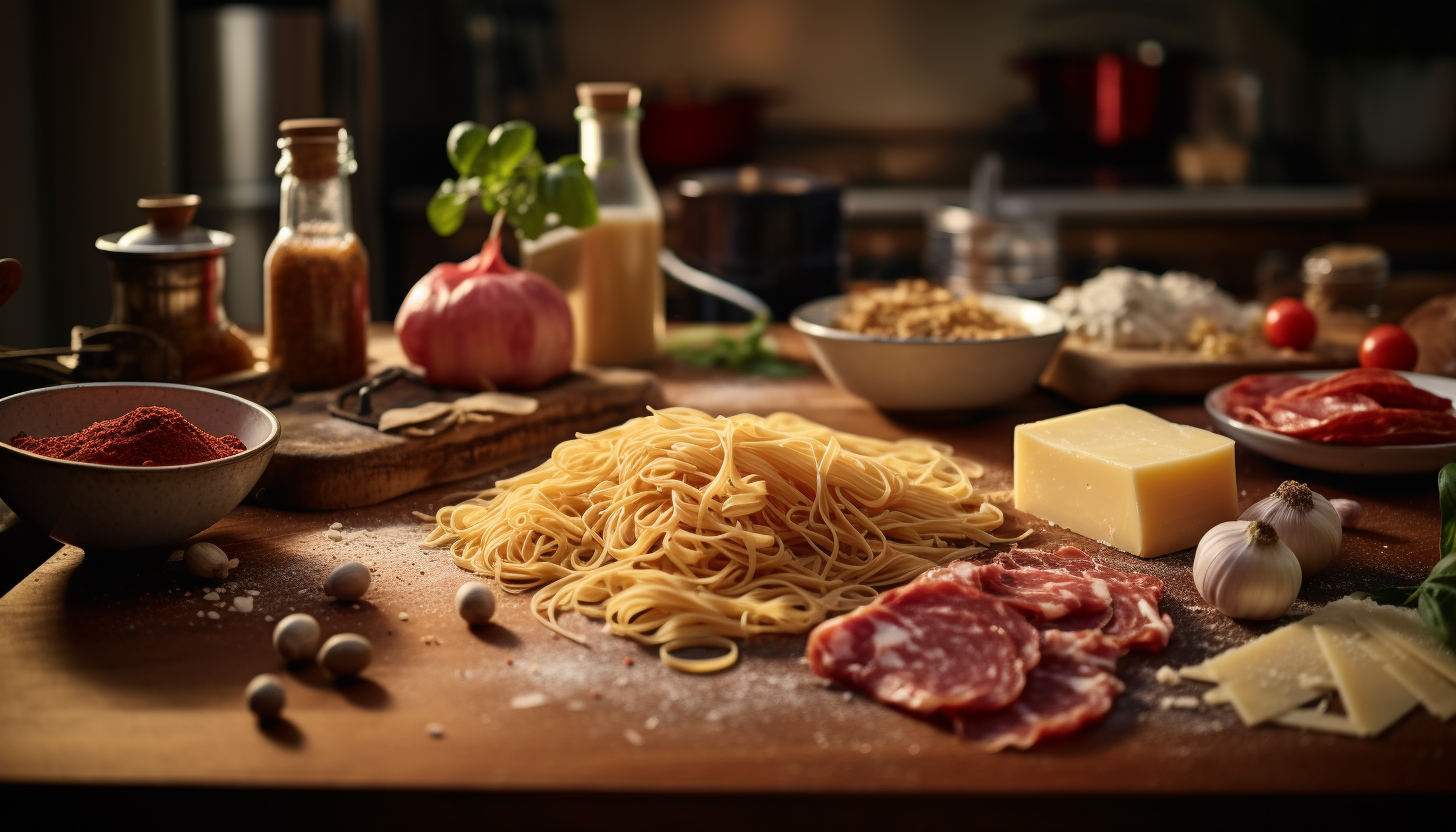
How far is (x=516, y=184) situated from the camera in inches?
81.9

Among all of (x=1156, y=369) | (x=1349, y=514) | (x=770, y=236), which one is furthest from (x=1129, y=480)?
(x=770, y=236)

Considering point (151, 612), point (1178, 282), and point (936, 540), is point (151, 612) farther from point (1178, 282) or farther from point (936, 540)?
point (1178, 282)

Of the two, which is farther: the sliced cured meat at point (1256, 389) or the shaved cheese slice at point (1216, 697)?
the sliced cured meat at point (1256, 389)

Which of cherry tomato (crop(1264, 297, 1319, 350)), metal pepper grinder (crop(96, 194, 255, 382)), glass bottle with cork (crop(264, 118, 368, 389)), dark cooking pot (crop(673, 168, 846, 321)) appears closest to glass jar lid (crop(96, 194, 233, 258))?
metal pepper grinder (crop(96, 194, 255, 382))

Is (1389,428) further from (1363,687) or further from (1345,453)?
(1363,687)

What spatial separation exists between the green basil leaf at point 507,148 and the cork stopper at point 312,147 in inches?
9.5

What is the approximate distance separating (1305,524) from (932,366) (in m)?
0.66

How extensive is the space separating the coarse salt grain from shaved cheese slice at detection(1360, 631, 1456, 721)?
78 cm

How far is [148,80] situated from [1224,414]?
125 inches

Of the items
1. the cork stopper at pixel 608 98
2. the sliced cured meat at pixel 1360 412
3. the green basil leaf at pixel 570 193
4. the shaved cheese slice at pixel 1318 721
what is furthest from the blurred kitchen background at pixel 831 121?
the shaved cheese slice at pixel 1318 721

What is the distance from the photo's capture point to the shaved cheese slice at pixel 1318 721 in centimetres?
108

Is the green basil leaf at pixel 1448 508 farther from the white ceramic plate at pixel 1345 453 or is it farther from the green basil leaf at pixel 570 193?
the green basil leaf at pixel 570 193

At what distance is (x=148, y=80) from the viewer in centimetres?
362

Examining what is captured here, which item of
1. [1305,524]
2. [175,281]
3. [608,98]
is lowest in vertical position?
[1305,524]
